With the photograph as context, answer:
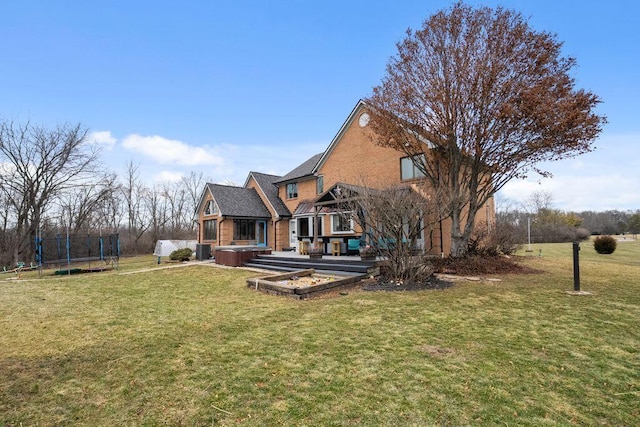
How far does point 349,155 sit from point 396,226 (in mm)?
11784

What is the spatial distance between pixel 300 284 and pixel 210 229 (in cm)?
1807

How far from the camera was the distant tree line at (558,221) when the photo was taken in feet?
151

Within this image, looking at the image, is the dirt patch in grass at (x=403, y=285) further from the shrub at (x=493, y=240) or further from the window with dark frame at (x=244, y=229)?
the window with dark frame at (x=244, y=229)

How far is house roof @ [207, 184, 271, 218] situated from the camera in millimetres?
24984

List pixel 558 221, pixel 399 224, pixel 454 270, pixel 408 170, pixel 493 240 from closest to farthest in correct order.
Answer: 1. pixel 399 224
2. pixel 454 270
3. pixel 493 240
4. pixel 408 170
5. pixel 558 221

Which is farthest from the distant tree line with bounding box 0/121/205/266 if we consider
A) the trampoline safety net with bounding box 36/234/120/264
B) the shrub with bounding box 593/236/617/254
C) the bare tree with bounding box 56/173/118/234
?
the shrub with bounding box 593/236/617/254

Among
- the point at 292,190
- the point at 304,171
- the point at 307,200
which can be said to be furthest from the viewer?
the point at 292,190

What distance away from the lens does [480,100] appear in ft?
43.0

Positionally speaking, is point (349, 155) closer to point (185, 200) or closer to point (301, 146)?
point (301, 146)

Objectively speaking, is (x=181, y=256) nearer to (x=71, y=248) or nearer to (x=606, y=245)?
(x=71, y=248)

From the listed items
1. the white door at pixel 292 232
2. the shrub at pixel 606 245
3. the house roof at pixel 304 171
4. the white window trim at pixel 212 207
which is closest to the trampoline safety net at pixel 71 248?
the white window trim at pixel 212 207

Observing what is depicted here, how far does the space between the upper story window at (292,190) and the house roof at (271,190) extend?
1.05m

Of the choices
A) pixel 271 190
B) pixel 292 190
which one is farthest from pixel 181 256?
pixel 292 190

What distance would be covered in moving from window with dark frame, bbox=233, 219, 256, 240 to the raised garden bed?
13.7m
